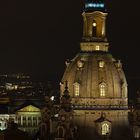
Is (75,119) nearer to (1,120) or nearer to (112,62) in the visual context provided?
(112,62)

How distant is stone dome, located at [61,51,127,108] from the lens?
386 ft

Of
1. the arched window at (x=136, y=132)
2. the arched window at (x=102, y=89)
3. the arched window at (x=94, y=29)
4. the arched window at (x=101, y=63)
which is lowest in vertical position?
the arched window at (x=136, y=132)

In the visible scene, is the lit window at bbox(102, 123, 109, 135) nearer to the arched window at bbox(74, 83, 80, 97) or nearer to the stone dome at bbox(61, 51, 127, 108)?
the stone dome at bbox(61, 51, 127, 108)

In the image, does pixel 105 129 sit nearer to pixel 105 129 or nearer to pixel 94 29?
pixel 105 129

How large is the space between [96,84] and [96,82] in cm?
28

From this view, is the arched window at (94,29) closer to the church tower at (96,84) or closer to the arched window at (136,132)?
the church tower at (96,84)

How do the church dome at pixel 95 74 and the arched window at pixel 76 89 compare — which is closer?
the church dome at pixel 95 74

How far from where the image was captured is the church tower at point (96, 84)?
117 metres

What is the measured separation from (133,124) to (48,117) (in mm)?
12255

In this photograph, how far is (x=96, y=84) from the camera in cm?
11769

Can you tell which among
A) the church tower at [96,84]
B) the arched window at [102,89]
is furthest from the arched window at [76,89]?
the arched window at [102,89]

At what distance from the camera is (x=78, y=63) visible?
118 metres

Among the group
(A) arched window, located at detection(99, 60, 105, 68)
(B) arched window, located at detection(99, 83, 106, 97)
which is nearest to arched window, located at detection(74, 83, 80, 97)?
(B) arched window, located at detection(99, 83, 106, 97)

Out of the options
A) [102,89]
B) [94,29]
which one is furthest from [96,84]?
[94,29]
